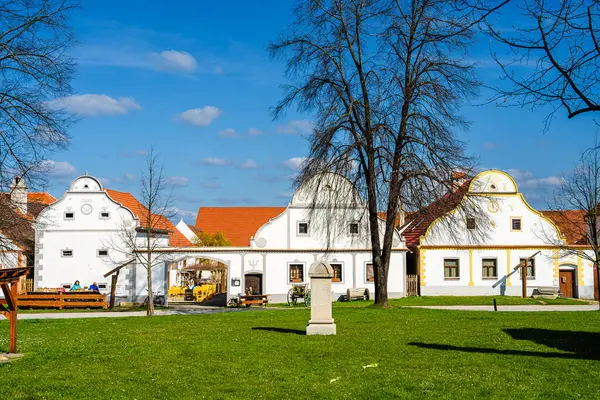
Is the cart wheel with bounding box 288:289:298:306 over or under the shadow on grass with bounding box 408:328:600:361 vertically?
under

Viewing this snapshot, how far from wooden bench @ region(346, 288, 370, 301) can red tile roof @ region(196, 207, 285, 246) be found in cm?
3057

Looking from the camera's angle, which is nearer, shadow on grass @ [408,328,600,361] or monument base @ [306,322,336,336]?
shadow on grass @ [408,328,600,361]

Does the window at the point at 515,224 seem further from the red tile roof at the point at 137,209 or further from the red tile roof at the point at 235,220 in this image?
the red tile roof at the point at 235,220

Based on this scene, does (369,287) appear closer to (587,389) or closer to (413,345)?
(413,345)

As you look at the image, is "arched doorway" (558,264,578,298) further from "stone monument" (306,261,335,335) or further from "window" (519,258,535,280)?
"stone monument" (306,261,335,335)

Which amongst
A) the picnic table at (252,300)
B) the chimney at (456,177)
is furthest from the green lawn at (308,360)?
the picnic table at (252,300)

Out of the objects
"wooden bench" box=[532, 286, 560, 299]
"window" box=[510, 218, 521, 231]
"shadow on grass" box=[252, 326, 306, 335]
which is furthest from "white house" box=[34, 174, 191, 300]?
"wooden bench" box=[532, 286, 560, 299]

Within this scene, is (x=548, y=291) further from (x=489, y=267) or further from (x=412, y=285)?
(x=412, y=285)

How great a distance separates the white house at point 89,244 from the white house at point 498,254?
55.2 ft

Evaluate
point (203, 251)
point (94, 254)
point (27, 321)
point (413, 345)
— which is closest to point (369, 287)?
point (203, 251)

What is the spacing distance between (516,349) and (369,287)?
86.7 ft

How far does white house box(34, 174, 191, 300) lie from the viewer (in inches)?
1470

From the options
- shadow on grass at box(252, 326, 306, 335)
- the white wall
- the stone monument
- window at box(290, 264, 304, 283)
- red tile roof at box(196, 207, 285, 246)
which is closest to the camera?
the stone monument

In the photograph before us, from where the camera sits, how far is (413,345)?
46.5 feet
